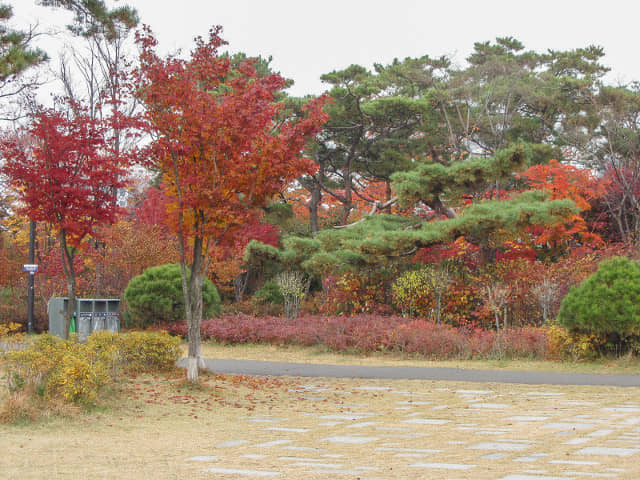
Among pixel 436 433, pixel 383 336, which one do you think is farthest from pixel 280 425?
pixel 383 336

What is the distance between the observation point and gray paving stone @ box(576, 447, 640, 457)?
20.4 ft

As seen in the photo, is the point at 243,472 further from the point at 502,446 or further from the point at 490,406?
the point at 490,406

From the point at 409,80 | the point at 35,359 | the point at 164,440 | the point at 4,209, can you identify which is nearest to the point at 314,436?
the point at 164,440

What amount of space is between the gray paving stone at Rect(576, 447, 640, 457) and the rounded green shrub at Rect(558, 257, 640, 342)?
24.7ft

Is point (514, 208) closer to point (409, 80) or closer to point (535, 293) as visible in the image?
point (535, 293)

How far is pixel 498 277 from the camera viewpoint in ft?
65.5

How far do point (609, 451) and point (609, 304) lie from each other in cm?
777

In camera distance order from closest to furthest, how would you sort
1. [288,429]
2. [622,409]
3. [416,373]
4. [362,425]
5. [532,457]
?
1. [532,457]
2. [288,429]
3. [362,425]
4. [622,409]
5. [416,373]

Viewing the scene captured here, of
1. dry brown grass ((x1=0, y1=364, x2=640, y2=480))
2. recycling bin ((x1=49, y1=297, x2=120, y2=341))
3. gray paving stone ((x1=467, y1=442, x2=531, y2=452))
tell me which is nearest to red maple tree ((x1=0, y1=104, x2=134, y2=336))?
dry brown grass ((x1=0, y1=364, x2=640, y2=480))

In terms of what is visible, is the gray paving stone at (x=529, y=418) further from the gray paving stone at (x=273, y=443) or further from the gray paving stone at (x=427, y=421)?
the gray paving stone at (x=273, y=443)

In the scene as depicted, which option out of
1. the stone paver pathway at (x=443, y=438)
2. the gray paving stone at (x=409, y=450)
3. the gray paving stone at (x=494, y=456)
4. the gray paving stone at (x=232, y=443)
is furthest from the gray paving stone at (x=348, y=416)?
the gray paving stone at (x=494, y=456)

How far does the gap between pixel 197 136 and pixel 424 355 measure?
8.01 m

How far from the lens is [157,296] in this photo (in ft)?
70.0

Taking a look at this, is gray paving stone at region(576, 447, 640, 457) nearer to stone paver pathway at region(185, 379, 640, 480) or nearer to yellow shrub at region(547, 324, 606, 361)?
stone paver pathway at region(185, 379, 640, 480)
